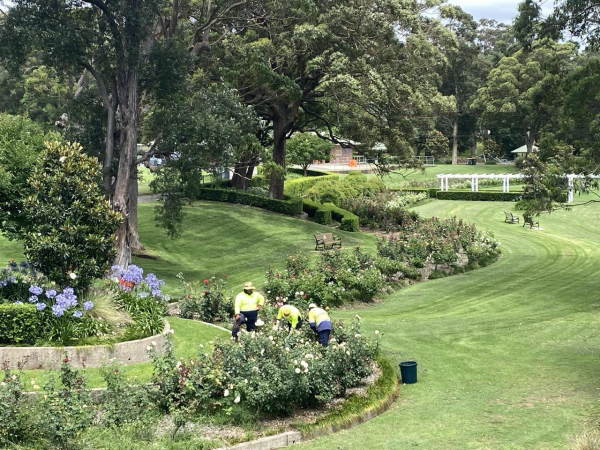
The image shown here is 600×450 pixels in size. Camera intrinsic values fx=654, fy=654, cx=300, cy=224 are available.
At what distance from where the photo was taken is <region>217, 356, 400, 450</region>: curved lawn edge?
10.1 metres

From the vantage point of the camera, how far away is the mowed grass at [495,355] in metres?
10.4

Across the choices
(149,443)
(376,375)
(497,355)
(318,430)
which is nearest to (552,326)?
(497,355)

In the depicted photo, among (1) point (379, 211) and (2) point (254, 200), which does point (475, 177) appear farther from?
(2) point (254, 200)

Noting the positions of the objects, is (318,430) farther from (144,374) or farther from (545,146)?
(545,146)

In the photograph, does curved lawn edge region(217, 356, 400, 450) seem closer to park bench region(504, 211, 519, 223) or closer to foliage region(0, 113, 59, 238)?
foliage region(0, 113, 59, 238)

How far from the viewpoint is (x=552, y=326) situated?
1836cm

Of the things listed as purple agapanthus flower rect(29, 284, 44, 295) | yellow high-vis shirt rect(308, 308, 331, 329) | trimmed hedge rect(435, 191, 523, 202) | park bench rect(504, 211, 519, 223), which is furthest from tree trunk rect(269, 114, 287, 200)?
purple agapanthus flower rect(29, 284, 44, 295)

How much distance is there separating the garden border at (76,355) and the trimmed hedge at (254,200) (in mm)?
26592

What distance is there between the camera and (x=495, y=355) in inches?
607

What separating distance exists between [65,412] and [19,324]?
4310 mm

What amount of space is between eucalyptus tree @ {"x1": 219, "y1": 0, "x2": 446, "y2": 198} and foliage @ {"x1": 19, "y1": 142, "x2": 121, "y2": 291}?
17961 millimetres

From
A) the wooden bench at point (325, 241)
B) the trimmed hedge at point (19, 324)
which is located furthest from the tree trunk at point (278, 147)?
the trimmed hedge at point (19, 324)

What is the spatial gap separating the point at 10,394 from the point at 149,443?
2.08 meters

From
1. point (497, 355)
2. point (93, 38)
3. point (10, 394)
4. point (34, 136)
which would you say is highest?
point (93, 38)
